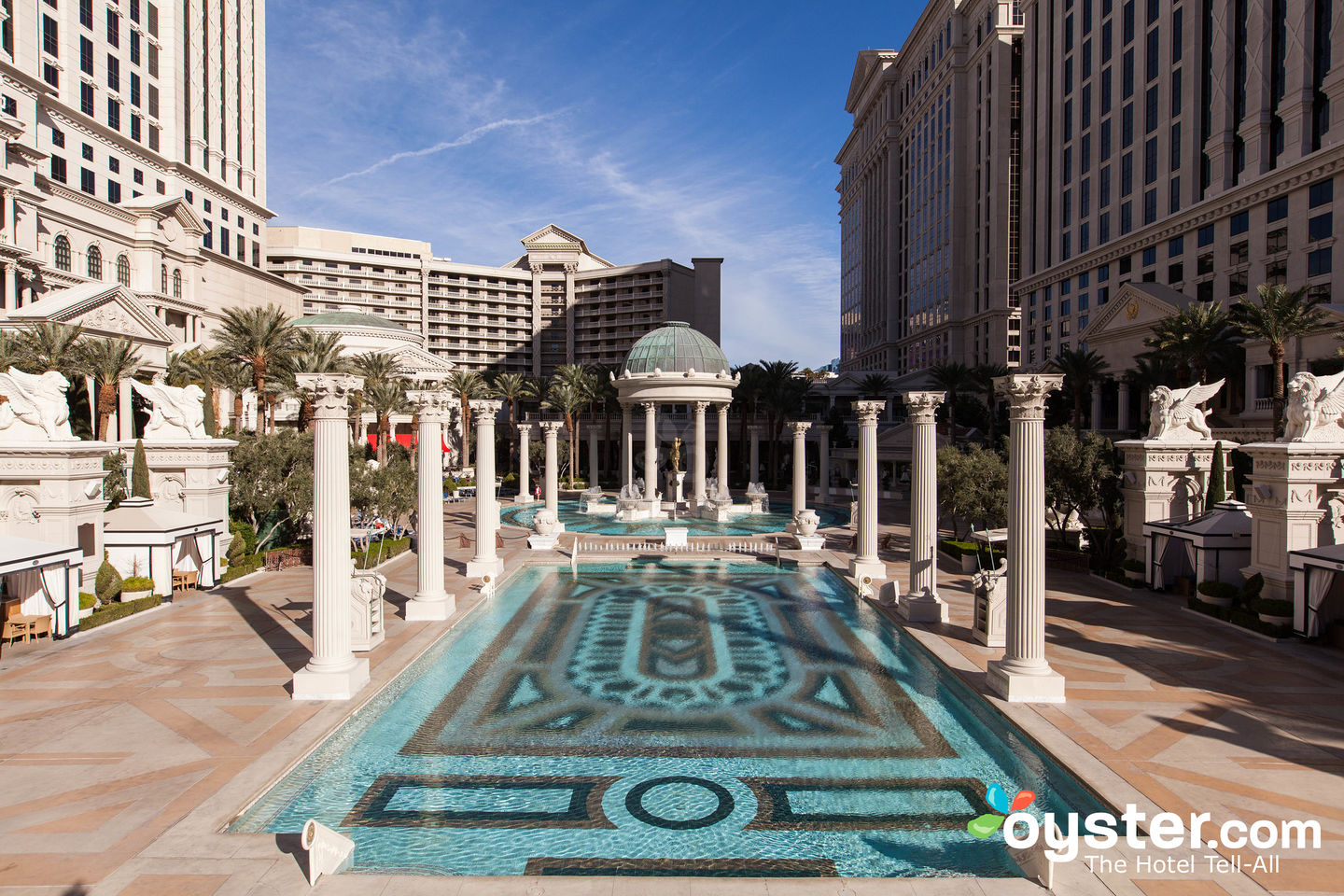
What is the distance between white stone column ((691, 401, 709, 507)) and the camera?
4450 cm

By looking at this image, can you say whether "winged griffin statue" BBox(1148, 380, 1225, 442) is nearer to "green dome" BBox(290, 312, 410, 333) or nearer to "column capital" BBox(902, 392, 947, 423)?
"column capital" BBox(902, 392, 947, 423)

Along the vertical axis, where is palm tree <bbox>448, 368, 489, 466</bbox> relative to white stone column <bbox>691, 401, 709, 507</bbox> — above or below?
above

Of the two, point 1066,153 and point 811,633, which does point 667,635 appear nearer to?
point 811,633

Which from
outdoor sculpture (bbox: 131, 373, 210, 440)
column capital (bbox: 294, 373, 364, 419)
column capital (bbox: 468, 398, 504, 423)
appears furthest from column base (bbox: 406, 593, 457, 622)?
outdoor sculpture (bbox: 131, 373, 210, 440)

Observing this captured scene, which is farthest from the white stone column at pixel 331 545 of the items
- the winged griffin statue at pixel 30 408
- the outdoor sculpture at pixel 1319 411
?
the outdoor sculpture at pixel 1319 411

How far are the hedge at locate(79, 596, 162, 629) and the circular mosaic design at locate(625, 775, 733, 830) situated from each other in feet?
57.0

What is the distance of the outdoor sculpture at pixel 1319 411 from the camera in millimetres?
19125

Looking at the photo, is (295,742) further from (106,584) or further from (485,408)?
(485,408)

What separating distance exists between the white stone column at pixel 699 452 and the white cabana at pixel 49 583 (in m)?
31.7

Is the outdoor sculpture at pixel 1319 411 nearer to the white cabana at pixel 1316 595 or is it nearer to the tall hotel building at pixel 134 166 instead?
the white cabana at pixel 1316 595

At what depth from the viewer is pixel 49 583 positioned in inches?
678

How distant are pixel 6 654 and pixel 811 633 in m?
20.2

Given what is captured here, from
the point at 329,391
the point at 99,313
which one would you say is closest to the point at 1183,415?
the point at 329,391

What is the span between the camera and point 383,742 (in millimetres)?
12008
